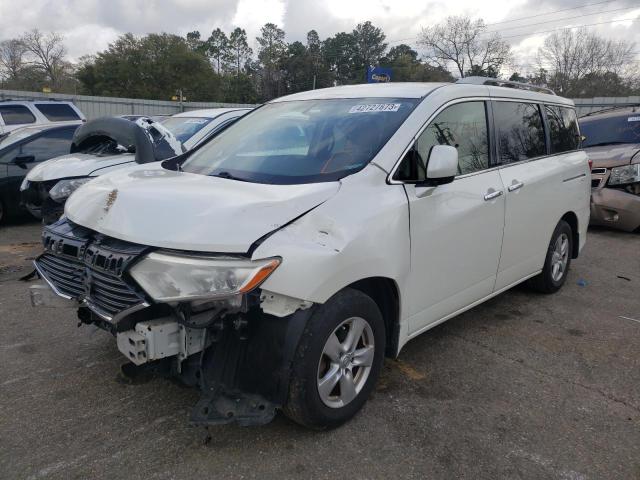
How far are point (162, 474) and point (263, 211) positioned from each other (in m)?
1.32

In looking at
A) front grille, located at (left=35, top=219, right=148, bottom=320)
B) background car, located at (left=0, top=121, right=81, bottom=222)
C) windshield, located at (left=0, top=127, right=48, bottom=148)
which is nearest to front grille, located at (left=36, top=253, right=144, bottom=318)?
front grille, located at (left=35, top=219, right=148, bottom=320)

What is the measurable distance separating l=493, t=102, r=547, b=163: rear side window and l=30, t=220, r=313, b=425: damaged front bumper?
2.41 meters

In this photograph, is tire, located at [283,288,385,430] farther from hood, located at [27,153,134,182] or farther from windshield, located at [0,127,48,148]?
windshield, located at [0,127,48,148]

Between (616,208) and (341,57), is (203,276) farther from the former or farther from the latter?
(341,57)

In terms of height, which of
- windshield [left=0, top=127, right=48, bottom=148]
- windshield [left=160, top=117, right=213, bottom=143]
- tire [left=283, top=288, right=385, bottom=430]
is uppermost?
windshield [left=160, top=117, right=213, bottom=143]

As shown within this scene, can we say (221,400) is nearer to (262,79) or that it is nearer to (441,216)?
(441,216)

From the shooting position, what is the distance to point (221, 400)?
255 cm

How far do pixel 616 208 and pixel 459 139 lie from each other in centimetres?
570

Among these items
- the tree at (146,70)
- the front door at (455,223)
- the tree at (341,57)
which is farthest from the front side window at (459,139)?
the tree at (341,57)

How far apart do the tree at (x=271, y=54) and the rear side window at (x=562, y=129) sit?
52.5m

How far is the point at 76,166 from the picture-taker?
6.44 metres

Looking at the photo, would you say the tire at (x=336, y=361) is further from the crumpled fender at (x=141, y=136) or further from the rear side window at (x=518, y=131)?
the crumpled fender at (x=141, y=136)

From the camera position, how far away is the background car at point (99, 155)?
5523mm

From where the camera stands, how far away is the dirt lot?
2596 millimetres
